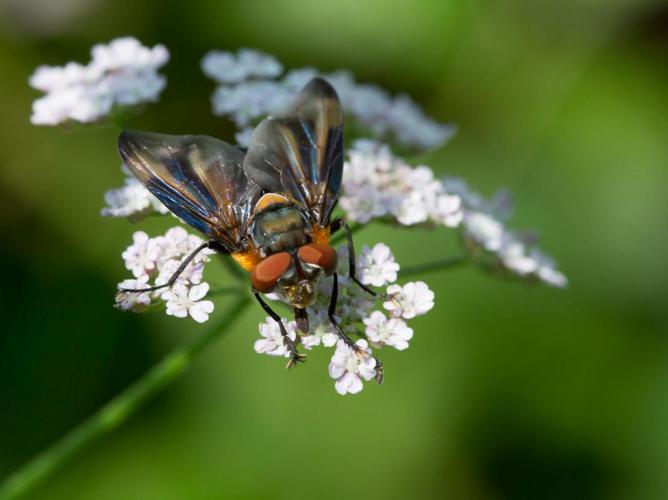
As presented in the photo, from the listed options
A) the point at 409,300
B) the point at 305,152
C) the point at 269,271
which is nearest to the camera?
the point at 269,271

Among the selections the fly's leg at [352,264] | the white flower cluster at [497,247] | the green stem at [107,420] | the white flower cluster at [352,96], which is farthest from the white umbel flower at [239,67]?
the fly's leg at [352,264]

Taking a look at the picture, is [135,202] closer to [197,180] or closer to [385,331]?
[197,180]

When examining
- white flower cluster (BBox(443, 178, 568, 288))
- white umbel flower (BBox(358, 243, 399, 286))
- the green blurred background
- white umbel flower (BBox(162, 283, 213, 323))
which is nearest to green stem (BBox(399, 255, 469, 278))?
white flower cluster (BBox(443, 178, 568, 288))

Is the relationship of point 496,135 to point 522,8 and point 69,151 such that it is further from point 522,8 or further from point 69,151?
point 69,151

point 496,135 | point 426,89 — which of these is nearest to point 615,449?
point 496,135

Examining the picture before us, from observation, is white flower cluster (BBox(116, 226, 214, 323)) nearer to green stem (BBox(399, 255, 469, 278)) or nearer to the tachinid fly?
the tachinid fly

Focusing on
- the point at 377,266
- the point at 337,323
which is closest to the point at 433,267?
the point at 377,266
